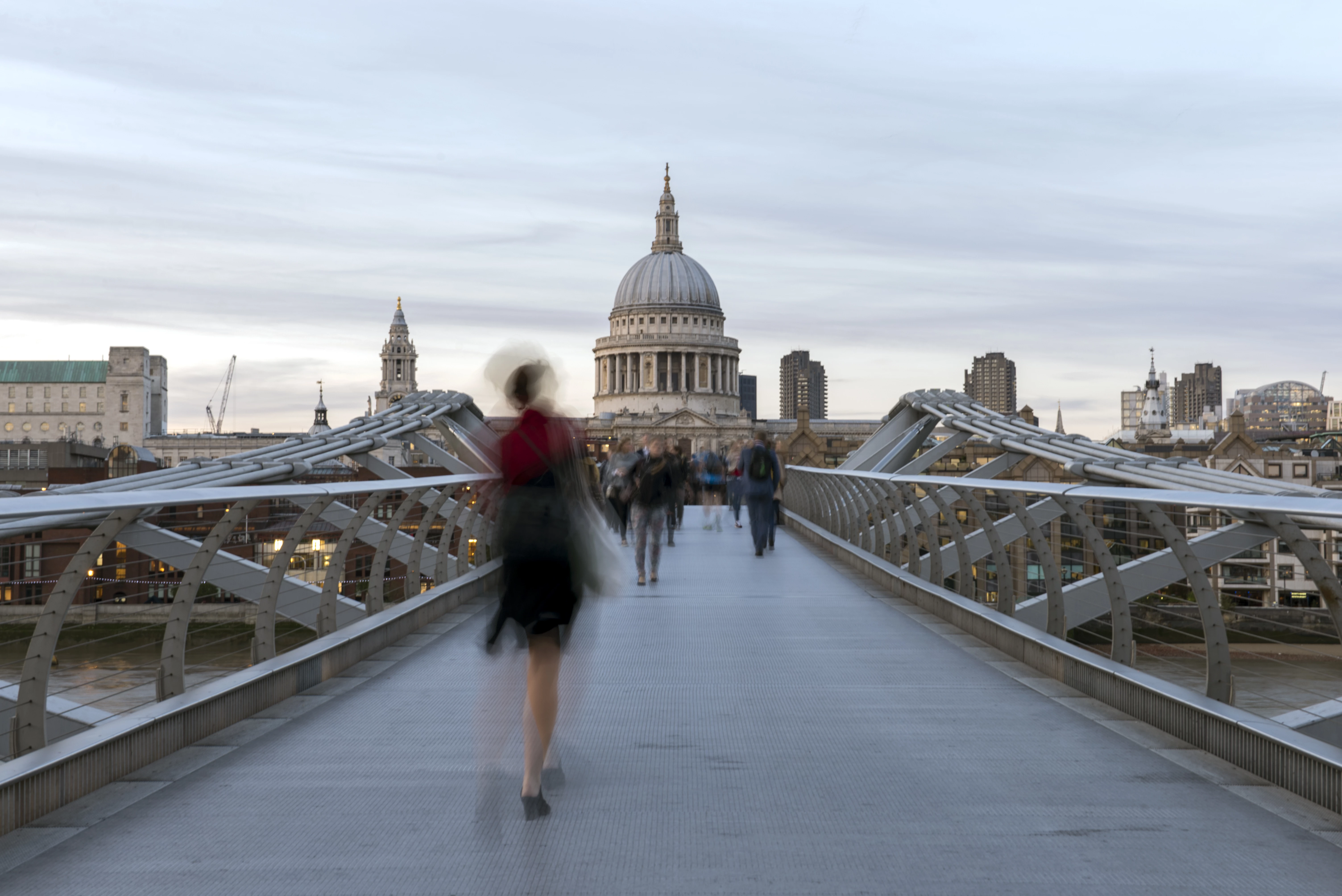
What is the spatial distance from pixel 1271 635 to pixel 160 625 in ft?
171

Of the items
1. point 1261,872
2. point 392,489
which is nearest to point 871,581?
point 392,489

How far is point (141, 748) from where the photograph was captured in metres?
5.34

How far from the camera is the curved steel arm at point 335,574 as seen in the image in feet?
26.0

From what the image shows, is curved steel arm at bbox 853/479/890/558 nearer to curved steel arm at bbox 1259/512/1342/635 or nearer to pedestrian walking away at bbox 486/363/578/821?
curved steel arm at bbox 1259/512/1342/635

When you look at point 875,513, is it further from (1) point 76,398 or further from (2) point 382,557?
(1) point 76,398

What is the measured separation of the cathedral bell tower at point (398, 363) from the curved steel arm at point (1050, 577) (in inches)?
5955

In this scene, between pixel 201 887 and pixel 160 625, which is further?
pixel 160 625

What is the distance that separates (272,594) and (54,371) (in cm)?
20067

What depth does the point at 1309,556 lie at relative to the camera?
5.06 m

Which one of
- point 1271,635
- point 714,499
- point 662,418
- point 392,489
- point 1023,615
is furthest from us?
point 662,418

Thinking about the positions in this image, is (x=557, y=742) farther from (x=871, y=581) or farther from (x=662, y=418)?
(x=662, y=418)

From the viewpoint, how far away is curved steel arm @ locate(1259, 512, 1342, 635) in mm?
5012

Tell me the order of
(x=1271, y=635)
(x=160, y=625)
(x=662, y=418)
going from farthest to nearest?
(x=662, y=418) → (x=1271, y=635) → (x=160, y=625)

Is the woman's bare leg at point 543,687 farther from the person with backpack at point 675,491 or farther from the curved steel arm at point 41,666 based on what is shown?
the person with backpack at point 675,491
